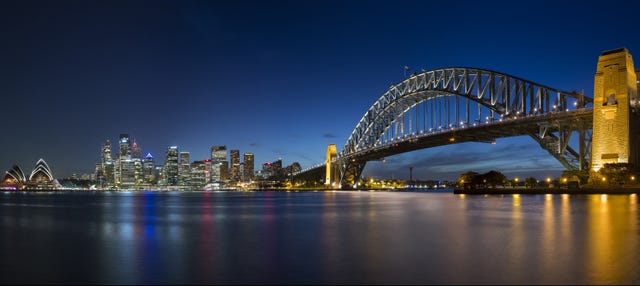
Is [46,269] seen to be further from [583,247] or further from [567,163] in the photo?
[567,163]

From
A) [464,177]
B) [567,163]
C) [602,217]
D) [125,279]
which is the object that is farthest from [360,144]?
[125,279]

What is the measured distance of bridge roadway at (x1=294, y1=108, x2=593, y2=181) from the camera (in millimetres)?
54250

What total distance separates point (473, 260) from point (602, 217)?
14.5 m

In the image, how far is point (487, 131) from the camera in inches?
2633

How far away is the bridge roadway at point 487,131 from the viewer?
54.2 metres

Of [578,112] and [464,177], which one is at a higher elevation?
[578,112]

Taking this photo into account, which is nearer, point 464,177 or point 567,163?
point 567,163

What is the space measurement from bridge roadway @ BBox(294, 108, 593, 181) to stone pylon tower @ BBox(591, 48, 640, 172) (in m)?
3.01

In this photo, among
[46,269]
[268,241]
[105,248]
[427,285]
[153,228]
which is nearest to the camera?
[427,285]

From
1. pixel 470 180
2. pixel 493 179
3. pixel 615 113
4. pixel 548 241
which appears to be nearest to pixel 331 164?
pixel 470 180

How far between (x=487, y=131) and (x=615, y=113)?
19688 mm

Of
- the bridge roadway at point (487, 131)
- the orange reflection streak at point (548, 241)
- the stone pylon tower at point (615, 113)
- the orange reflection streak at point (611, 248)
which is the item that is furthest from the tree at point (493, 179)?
the orange reflection streak at point (548, 241)

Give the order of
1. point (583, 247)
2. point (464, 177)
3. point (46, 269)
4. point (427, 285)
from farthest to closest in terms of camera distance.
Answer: point (464, 177)
point (583, 247)
point (46, 269)
point (427, 285)

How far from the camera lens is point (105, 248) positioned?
16.3 meters
